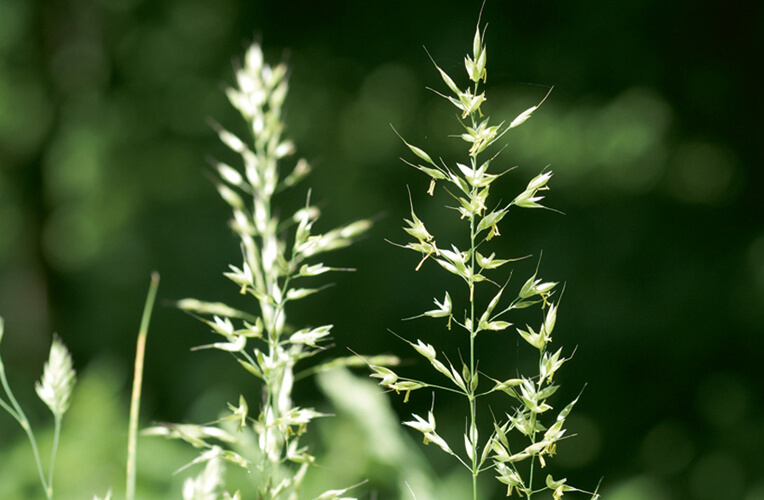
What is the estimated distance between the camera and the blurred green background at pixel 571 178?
1.74 m

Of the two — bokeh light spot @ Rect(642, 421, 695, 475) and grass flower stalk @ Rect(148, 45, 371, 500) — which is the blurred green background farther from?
grass flower stalk @ Rect(148, 45, 371, 500)

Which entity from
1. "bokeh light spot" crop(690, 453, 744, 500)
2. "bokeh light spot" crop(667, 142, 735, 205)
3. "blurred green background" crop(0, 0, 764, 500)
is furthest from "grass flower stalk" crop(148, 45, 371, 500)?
"bokeh light spot" crop(690, 453, 744, 500)

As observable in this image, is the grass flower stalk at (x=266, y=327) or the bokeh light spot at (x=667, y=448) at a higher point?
the grass flower stalk at (x=266, y=327)

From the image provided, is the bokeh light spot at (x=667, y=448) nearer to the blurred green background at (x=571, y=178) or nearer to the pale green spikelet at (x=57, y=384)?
the blurred green background at (x=571, y=178)

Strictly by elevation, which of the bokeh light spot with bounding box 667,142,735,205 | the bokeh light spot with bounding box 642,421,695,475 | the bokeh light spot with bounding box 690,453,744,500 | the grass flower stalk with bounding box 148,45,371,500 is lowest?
the bokeh light spot with bounding box 690,453,744,500

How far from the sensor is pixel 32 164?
8.05 feet

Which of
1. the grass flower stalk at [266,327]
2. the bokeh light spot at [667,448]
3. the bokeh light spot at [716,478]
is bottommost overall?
the bokeh light spot at [716,478]

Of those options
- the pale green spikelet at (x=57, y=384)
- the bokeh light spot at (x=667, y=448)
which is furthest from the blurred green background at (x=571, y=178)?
the pale green spikelet at (x=57, y=384)

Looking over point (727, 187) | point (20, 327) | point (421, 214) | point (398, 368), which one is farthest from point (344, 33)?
point (20, 327)

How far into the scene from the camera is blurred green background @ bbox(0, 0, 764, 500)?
1.74m

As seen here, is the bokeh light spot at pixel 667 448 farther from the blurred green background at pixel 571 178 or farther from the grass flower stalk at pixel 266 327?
the grass flower stalk at pixel 266 327

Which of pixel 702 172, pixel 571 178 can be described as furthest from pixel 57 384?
pixel 702 172

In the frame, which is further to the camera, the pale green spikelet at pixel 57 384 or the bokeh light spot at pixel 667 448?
the bokeh light spot at pixel 667 448

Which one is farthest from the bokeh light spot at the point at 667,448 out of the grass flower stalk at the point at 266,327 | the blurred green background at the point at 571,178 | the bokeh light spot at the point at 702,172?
the grass flower stalk at the point at 266,327
